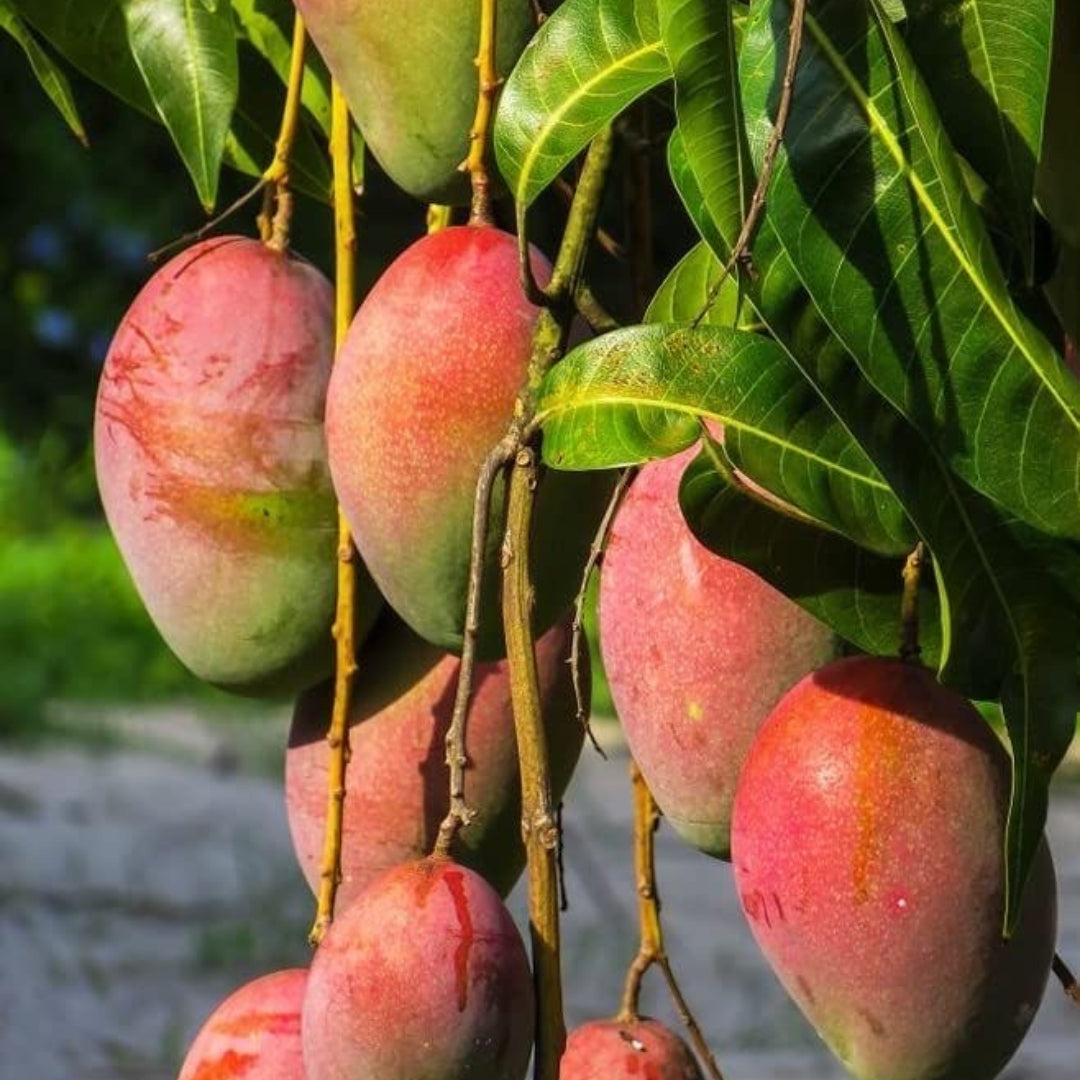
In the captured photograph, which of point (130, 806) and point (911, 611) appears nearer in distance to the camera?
point (911, 611)

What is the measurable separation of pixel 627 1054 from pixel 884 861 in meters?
0.16

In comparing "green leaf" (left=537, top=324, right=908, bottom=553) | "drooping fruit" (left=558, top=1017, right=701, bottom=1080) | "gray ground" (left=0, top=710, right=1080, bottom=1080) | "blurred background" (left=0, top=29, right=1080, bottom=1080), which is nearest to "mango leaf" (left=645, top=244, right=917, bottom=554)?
"green leaf" (left=537, top=324, right=908, bottom=553)

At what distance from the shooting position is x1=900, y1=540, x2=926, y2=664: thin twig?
0.48 m

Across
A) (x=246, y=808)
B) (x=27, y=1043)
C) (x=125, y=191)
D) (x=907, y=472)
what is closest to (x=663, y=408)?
(x=907, y=472)

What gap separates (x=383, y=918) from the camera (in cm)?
47

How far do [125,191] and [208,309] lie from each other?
10.7ft

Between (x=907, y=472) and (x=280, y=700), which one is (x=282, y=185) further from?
(x=907, y=472)

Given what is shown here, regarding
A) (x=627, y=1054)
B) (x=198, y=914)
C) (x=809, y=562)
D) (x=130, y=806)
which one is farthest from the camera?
(x=130, y=806)

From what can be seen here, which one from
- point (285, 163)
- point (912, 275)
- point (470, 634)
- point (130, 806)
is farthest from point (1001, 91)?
point (130, 806)

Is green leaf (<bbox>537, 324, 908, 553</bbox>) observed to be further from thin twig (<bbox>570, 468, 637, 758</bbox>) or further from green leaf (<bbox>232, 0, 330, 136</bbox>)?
green leaf (<bbox>232, 0, 330, 136</bbox>)

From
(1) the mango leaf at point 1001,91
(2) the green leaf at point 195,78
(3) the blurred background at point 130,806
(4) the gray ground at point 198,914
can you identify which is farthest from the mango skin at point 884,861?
(4) the gray ground at point 198,914

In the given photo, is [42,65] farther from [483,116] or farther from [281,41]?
[483,116]

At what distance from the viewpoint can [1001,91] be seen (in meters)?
0.43

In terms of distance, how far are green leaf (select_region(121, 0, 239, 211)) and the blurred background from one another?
0.59m
